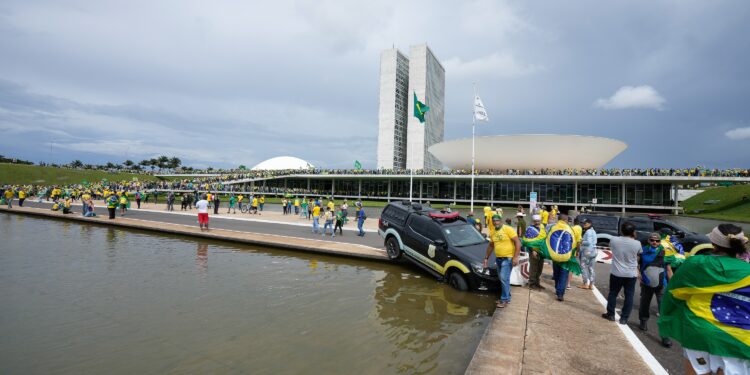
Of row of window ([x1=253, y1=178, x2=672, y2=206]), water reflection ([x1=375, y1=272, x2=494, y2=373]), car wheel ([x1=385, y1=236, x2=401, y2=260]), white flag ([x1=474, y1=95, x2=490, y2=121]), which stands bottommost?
water reflection ([x1=375, y1=272, x2=494, y2=373])

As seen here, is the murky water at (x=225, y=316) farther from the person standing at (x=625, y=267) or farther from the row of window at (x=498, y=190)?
the row of window at (x=498, y=190)

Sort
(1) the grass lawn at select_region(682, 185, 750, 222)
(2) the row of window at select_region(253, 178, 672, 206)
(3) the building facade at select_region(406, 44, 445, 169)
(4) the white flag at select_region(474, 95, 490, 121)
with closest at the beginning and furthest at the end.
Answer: (4) the white flag at select_region(474, 95, 490, 121) < (1) the grass lawn at select_region(682, 185, 750, 222) < (2) the row of window at select_region(253, 178, 672, 206) < (3) the building facade at select_region(406, 44, 445, 169)

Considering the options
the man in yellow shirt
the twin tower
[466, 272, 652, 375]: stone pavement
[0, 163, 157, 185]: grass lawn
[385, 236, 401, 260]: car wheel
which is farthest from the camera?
the twin tower

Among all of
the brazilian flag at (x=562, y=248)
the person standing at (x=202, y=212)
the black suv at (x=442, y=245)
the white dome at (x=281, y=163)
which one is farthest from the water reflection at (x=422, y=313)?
the white dome at (x=281, y=163)

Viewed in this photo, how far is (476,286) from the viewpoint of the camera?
8258 mm

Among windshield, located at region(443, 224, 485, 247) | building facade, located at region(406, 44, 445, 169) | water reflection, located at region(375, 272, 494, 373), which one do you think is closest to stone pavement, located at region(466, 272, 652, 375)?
water reflection, located at region(375, 272, 494, 373)

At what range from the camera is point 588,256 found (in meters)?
8.44

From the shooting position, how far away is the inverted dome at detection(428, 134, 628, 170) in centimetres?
5553

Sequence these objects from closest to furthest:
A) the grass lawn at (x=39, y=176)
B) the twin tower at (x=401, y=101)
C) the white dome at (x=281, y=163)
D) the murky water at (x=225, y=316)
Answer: the murky water at (x=225, y=316)
the grass lawn at (x=39, y=176)
the twin tower at (x=401, y=101)
the white dome at (x=281, y=163)

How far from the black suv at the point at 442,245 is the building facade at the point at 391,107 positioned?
3382 inches

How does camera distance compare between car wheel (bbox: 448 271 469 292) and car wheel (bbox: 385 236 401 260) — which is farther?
car wheel (bbox: 385 236 401 260)

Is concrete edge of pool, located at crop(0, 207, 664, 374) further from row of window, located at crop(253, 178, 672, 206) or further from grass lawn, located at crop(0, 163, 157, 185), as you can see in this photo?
grass lawn, located at crop(0, 163, 157, 185)

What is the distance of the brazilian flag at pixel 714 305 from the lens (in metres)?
2.61

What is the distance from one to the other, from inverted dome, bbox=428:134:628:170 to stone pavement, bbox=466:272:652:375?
53.7 meters
